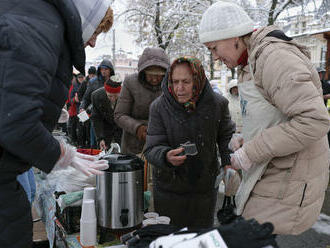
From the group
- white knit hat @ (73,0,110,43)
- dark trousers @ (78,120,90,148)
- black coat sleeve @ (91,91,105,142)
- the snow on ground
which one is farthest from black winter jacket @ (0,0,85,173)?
dark trousers @ (78,120,90,148)

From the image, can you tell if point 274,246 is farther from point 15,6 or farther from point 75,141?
point 75,141

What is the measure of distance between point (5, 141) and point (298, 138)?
3.64 ft

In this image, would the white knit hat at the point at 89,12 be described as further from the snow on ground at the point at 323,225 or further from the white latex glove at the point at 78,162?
the snow on ground at the point at 323,225

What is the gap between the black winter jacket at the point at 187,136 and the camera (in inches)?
82.5

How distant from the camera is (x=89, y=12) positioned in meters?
1.25

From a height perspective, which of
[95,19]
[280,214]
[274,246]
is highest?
[95,19]

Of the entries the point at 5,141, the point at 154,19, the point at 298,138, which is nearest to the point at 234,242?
the point at 298,138

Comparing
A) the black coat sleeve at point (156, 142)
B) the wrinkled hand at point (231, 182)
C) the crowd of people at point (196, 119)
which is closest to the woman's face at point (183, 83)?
the crowd of people at point (196, 119)

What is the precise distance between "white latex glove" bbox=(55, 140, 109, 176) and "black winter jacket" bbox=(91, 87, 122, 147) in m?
2.74

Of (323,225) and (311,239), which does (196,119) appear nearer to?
(311,239)

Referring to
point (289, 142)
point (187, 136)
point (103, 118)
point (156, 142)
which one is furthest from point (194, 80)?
point (103, 118)

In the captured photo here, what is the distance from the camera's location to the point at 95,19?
1.28 metres

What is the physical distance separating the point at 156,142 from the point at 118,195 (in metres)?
0.54

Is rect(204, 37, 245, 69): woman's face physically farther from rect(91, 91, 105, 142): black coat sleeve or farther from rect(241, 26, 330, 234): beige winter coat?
rect(91, 91, 105, 142): black coat sleeve
